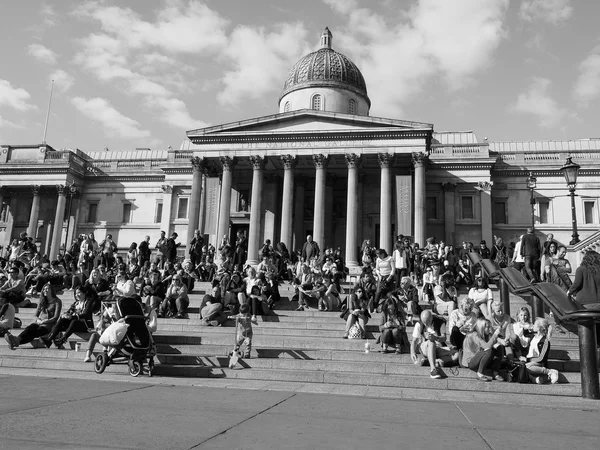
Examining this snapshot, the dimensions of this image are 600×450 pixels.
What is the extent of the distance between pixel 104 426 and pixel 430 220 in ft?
113

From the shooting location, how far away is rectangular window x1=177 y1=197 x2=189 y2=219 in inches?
1660

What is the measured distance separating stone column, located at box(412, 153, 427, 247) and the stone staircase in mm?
18464

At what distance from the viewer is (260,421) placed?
5445 millimetres

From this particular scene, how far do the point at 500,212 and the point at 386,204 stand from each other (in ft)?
40.8

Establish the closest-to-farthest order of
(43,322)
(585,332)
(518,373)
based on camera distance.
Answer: (585,332) → (518,373) → (43,322)

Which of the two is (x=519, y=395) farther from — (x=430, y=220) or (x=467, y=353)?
(x=430, y=220)

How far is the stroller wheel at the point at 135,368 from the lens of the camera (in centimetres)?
939

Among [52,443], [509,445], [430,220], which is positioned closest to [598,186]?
[430,220]

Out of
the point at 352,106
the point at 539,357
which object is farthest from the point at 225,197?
the point at 539,357

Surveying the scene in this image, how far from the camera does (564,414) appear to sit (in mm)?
6621

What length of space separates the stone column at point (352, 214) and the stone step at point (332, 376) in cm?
2101

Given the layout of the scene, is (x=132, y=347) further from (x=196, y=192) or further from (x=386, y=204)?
(x=196, y=192)

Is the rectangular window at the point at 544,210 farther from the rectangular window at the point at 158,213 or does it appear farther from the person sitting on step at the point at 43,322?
the person sitting on step at the point at 43,322

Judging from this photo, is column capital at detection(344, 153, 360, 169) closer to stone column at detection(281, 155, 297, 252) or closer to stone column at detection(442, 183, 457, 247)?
stone column at detection(281, 155, 297, 252)
